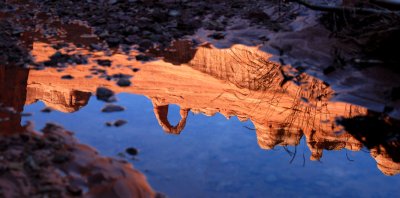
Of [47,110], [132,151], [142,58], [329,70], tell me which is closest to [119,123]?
[132,151]

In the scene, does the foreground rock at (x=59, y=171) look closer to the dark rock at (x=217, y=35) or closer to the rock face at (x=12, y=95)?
the rock face at (x=12, y=95)

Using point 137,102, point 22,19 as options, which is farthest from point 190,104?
point 22,19

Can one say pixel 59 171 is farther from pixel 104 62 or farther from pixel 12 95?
pixel 104 62

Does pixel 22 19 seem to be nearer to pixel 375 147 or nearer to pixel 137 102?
pixel 137 102

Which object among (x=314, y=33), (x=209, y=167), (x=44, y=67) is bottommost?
(x=209, y=167)

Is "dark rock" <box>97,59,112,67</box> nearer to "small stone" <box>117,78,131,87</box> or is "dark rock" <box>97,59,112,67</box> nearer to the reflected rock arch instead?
"small stone" <box>117,78,131,87</box>

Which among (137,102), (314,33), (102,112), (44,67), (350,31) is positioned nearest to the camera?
(102,112)

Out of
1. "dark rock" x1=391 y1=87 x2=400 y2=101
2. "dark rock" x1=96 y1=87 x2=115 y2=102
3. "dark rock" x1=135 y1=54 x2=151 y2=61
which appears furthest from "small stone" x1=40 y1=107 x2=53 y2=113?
"dark rock" x1=391 y1=87 x2=400 y2=101
